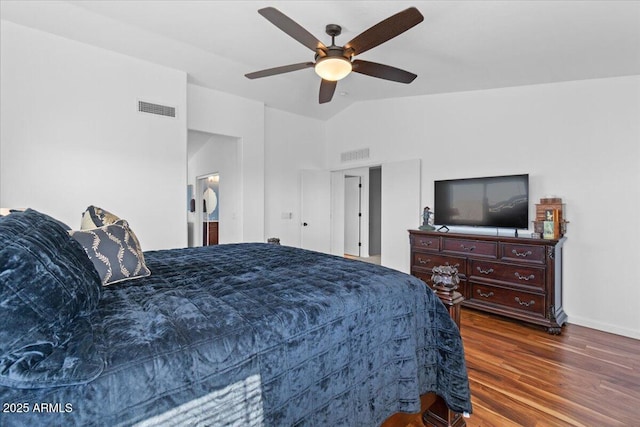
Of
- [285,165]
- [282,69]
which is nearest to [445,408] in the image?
[282,69]

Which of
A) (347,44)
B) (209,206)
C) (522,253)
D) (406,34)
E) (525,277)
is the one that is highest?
(406,34)

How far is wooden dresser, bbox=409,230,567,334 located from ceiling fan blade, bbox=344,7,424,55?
2.29 metres

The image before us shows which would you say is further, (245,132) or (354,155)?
(354,155)

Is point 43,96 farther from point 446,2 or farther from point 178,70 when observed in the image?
point 446,2

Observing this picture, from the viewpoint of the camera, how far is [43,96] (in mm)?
3066

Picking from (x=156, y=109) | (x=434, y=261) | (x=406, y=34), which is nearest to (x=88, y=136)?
(x=156, y=109)

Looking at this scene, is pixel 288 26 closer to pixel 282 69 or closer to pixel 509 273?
pixel 282 69

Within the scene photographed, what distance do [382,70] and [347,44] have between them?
458 millimetres

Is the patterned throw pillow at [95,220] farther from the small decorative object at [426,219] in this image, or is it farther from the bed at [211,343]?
the small decorative object at [426,219]

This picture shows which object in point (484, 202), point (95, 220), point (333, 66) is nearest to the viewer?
point (95, 220)

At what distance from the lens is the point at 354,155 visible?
562 centimetres

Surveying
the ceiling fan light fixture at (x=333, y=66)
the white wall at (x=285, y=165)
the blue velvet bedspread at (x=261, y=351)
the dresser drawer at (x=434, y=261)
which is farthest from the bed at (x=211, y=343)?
the white wall at (x=285, y=165)

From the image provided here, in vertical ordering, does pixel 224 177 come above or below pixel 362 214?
above

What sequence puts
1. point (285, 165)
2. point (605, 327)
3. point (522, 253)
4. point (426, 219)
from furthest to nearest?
point (285, 165) < point (426, 219) < point (522, 253) < point (605, 327)
